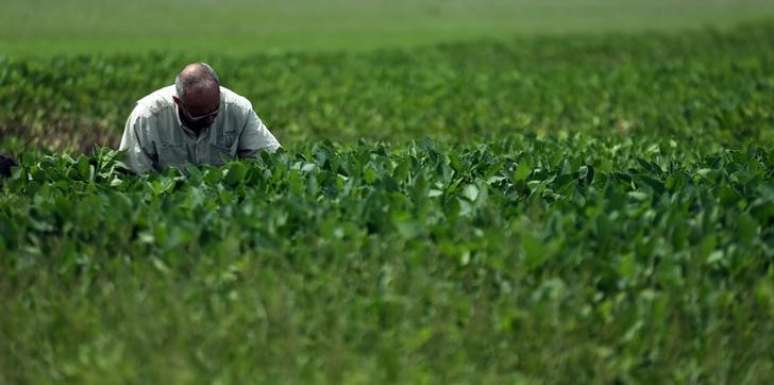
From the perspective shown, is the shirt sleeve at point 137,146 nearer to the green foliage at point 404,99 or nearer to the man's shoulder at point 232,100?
the man's shoulder at point 232,100

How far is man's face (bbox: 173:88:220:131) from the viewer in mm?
7949

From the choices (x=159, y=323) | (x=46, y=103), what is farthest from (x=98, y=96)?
(x=159, y=323)

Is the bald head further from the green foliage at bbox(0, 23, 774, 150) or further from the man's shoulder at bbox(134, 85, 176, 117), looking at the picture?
the green foliage at bbox(0, 23, 774, 150)

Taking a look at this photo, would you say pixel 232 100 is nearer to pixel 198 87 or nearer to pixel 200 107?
pixel 200 107

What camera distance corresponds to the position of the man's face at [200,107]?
26.1ft

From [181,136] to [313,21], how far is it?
42210 millimetres

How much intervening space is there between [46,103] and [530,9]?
169 feet

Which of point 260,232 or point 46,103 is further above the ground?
point 260,232

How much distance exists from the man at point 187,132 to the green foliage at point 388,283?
111cm

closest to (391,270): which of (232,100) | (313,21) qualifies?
(232,100)

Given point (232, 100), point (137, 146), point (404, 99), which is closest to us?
point (137, 146)

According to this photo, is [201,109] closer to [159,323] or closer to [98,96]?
[159,323]

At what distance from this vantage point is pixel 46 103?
15781 millimetres

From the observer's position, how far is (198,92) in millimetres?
7914
